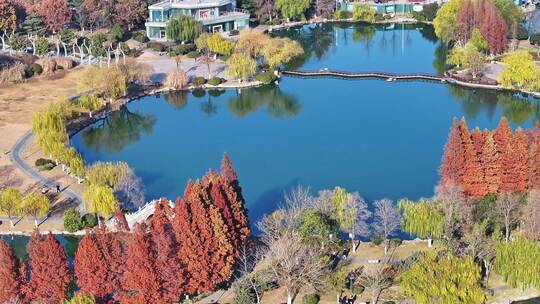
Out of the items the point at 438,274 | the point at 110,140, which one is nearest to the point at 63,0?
the point at 110,140

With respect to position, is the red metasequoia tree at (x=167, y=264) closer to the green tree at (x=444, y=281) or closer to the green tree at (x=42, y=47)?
the green tree at (x=444, y=281)

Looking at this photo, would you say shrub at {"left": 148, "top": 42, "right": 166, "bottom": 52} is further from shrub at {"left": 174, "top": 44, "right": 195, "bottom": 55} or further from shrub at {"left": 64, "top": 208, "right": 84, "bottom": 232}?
shrub at {"left": 64, "top": 208, "right": 84, "bottom": 232}

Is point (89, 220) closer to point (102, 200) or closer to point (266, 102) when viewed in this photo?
point (102, 200)

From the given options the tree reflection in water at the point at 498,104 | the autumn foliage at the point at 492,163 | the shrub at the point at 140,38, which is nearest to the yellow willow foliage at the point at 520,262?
the autumn foliage at the point at 492,163

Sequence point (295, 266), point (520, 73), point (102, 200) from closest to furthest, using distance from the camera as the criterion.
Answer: point (295, 266) → point (102, 200) → point (520, 73)

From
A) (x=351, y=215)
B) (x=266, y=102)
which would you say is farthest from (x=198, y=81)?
(x=351, y=215)
